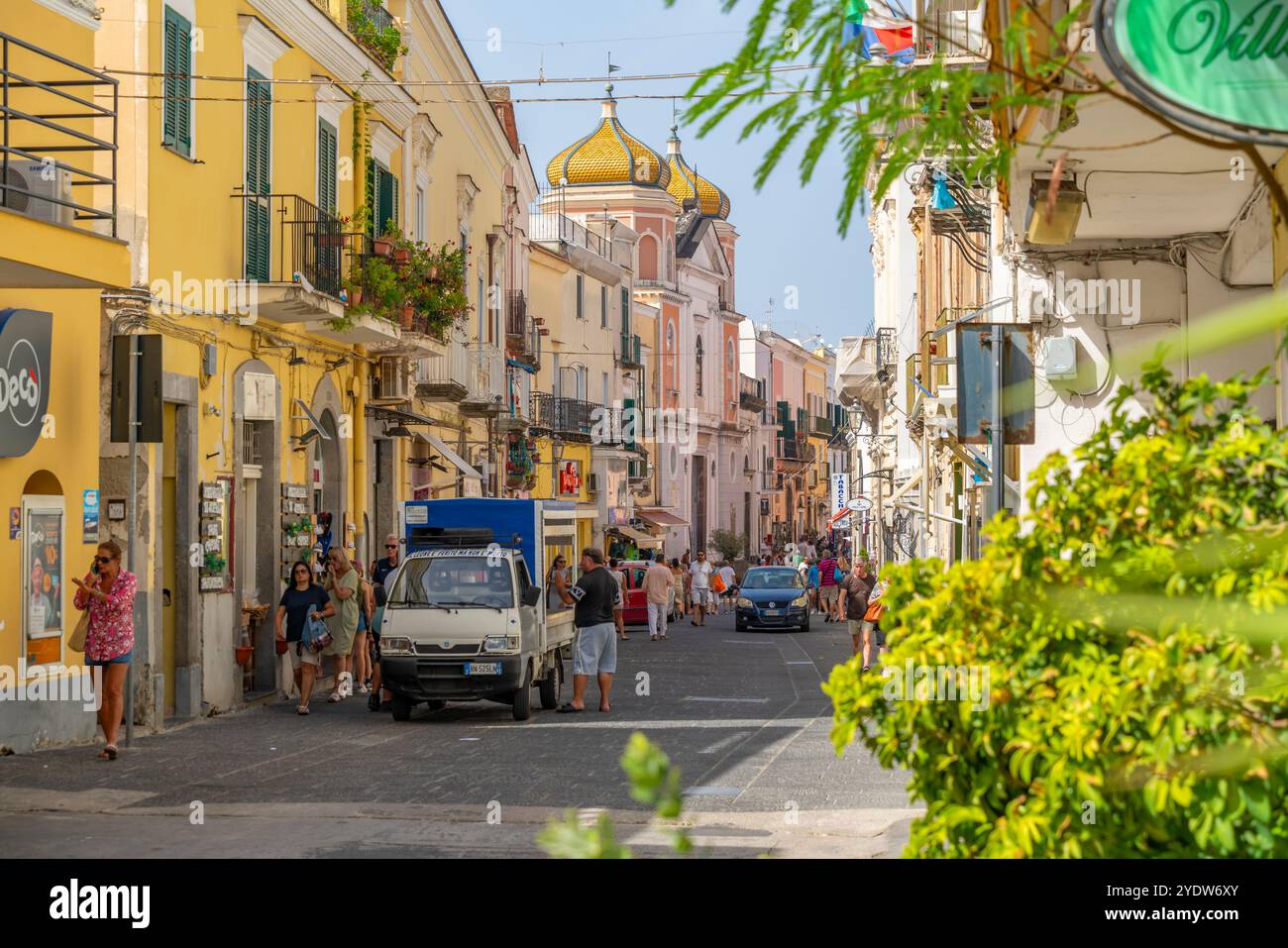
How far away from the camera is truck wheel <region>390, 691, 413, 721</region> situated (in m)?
18.6

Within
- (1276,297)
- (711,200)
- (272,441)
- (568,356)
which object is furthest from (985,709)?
(711,200)

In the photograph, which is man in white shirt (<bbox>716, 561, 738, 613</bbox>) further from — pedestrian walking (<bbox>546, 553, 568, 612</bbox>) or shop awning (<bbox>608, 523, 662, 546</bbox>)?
pedestrian walking (<bbox>546, 553, 568, 612</bbox>)

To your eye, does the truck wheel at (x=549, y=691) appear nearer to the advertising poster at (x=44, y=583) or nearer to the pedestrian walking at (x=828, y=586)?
the advertising poster at (x=44, y=583)

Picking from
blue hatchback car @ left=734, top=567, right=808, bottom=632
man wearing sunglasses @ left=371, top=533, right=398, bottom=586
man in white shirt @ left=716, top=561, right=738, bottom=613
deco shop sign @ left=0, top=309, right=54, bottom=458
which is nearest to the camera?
deco shop sign @ left=0, top=309, right=54, bottom=458

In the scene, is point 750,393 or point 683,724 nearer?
point 683,724

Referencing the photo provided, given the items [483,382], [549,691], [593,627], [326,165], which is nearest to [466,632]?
[593,627]

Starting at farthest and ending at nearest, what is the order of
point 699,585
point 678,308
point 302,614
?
point 678,308
point 699,585
point 302,614

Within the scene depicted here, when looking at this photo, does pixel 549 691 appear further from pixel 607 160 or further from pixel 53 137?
pixel 607 160

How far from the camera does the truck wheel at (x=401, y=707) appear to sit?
18609mm

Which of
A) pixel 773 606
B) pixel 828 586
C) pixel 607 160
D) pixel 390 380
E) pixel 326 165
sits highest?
pixel 607 160

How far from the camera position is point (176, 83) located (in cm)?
1856

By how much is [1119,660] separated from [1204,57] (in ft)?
4.74

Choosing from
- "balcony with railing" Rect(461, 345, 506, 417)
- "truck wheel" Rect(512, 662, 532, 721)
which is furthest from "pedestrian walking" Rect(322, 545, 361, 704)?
"balcony with railing" Rect(461, 345, 506, 417)

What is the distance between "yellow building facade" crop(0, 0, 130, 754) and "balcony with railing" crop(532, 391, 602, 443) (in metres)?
30.0
